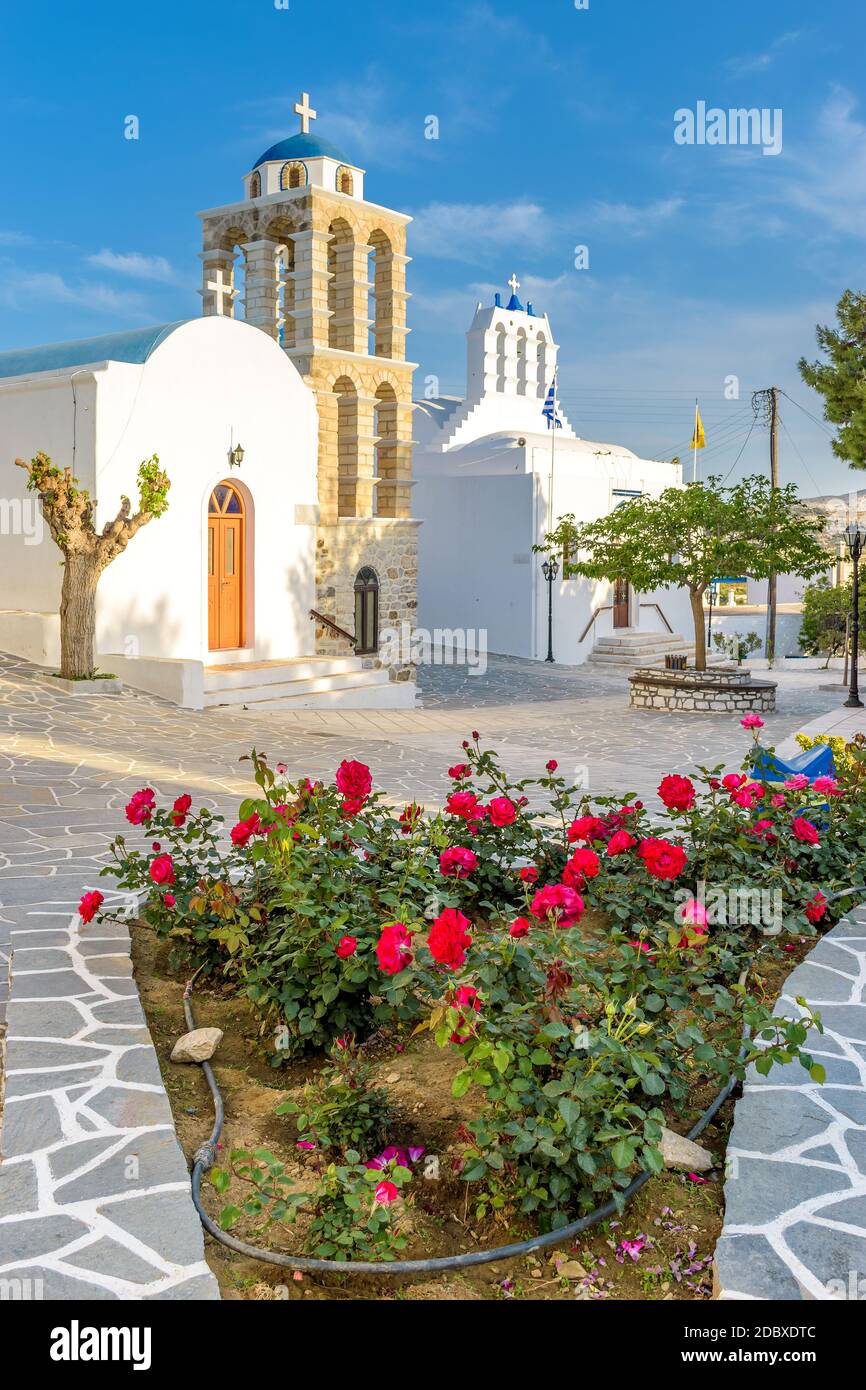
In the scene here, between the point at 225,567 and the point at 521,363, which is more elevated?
the point at 521,363

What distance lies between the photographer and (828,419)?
2030 cm

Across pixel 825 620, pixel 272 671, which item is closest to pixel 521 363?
pixel 825 620

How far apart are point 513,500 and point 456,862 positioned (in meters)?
22.3

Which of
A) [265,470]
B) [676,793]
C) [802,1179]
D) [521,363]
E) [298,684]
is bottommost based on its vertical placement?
[802,1179]

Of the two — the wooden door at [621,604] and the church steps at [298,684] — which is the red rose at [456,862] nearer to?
the church steps at [298,684]

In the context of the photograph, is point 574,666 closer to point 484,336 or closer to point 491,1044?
point 484,336

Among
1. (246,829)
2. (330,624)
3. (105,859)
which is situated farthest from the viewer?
(330,624)

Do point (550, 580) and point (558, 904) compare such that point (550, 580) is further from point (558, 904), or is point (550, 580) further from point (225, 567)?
point (558, 904)

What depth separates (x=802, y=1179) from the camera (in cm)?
313

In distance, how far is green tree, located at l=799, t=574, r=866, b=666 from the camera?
1156 inches

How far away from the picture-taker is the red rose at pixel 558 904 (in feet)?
11.0

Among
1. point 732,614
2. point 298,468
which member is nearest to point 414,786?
point 298,468
